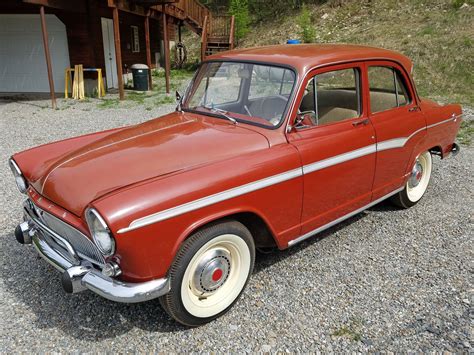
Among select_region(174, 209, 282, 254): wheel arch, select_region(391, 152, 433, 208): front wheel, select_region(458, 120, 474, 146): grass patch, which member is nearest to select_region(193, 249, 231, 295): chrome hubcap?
select_region(174, 209, 282, 254): wheel arch

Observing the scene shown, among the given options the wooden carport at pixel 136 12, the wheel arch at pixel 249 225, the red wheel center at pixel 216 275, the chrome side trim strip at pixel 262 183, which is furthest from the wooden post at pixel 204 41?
the red wheel center at pixel 216 275

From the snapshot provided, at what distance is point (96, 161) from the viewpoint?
2832 millimetres

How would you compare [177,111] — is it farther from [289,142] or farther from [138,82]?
[138,82]

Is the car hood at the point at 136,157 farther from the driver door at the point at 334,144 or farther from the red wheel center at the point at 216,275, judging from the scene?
the red wheel center at the point at 216,275

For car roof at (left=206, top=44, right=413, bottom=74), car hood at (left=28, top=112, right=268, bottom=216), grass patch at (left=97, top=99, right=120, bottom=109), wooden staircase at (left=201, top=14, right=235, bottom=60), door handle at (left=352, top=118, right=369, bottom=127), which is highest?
wooden staircase at (left=201, top=14, right=235, bottom=60)

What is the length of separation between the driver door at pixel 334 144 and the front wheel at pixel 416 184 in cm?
89

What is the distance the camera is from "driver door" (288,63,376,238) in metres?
3.11

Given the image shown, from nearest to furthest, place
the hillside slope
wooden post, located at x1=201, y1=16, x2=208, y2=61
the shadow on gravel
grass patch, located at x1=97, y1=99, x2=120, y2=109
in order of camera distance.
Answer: the shadow on gravel < grass patch, located at x1=97, y1=99, x2=120, y2=109 < the hillside slope < wooden post, located at x1=201, y1=16, x2=208, y2=61

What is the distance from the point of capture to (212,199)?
252cm

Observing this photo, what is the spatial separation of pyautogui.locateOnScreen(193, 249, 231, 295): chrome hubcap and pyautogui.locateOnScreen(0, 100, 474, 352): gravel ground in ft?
0.91

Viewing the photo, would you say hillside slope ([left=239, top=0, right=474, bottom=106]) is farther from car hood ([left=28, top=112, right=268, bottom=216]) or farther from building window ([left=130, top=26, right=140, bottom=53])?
car hood ([left=28, top=112, right=268, bottom=216])

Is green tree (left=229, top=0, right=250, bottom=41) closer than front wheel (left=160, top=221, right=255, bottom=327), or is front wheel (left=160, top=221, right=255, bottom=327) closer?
front wheel (left=160, top=221, right=255, bottom=327)

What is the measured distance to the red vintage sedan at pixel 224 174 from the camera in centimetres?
236

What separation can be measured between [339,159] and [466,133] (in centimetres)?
546
